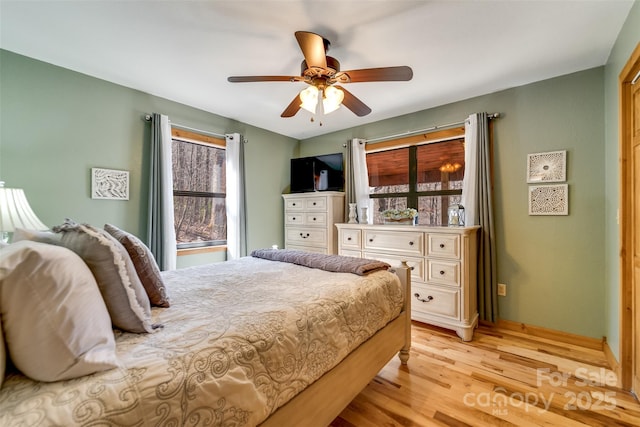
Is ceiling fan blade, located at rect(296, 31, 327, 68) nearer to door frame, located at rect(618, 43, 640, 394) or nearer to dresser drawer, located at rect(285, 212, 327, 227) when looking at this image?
door frame, located at rect(618, 43, 640, 394)

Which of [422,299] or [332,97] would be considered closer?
[332,97]

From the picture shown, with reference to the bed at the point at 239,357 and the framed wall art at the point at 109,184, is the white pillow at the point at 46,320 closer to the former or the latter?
the bed at the point at 239,357

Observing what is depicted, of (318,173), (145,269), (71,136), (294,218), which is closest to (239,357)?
(145,269)

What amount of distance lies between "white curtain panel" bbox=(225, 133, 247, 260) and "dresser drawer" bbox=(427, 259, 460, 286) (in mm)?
2301

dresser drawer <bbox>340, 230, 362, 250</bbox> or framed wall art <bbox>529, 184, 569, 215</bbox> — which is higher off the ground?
framed wall art <bbox>529, 184, 569, 215</bbox>

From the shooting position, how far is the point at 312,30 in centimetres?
182

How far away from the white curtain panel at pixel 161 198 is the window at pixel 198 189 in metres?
0.27

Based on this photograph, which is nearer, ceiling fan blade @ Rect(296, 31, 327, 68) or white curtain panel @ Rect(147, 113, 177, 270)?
ceiling fan blade @ Rect(296, 31, 327, 68)

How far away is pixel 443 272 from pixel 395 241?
57 centimetres

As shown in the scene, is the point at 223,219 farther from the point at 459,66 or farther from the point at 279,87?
the point at 459,66

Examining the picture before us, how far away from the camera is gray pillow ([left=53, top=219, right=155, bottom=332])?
0.96 metres

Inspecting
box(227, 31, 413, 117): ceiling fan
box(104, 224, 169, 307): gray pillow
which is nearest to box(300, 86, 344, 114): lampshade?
box(227, 31, 413, 117): ceiling fan

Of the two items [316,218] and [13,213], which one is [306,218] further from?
[13,213]

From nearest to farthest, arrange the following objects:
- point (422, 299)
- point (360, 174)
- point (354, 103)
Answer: point (354, 103), point (422, 299), point (360, 174)
